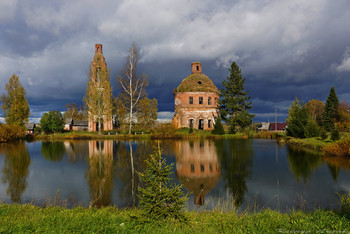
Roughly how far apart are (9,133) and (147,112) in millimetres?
22700

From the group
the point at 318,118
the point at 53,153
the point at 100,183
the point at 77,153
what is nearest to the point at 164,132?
the point at 77,153

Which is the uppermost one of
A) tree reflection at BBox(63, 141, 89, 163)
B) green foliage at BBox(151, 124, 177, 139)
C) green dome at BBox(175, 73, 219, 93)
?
green dome at BBox(175, 73, 219, 93)

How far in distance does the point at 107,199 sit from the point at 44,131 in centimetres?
4361

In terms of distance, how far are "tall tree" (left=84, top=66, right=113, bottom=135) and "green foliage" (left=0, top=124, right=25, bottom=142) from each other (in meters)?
11.4

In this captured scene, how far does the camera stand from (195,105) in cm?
4469

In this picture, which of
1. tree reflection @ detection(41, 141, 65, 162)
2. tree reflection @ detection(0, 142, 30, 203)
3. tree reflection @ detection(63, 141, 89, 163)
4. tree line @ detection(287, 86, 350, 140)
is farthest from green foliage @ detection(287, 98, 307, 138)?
tree reflection @ detection(0, 142, 30, 203)

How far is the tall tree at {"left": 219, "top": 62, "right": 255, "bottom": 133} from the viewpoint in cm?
4278

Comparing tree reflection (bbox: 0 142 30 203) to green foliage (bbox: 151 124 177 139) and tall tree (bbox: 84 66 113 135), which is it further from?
tall tree (bbox: 84 66 113 135)

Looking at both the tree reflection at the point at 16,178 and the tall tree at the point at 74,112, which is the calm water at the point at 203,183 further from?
the tall tree at the point at 74,112

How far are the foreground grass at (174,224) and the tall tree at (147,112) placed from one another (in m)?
38.8

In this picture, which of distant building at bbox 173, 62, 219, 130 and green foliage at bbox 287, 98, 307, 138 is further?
distant building at bbox 173, 62, 219, 130

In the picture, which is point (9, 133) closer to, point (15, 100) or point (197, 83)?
point (15, 100)

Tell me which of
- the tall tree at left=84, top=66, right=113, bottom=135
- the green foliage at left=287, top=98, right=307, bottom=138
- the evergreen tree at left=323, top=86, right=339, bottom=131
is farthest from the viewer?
the evergreen tree at left=323, top=86, right=339, bottom=131

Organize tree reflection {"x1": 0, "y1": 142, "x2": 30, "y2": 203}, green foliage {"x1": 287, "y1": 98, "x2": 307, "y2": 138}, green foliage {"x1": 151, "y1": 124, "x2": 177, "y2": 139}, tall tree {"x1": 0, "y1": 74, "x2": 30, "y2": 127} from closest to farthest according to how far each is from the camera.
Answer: tree reflection {"x1": 0, "y1": 142, "x2": 30, "y2": 203} < green foliage {"x1": 287, "y1": 98, "x2": 307, "y2": 138} < green foliage {"x1": 151, "y1": 124, "x2": 177, "y2": 139} < tall tree {"x1": 0, "y1": 74, "x2": 30, "y2": 127}
